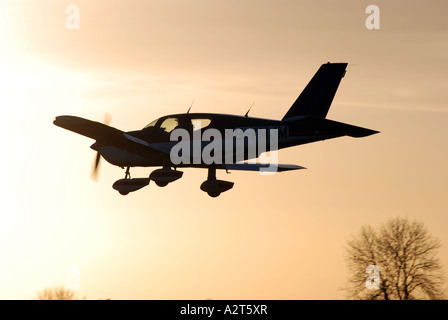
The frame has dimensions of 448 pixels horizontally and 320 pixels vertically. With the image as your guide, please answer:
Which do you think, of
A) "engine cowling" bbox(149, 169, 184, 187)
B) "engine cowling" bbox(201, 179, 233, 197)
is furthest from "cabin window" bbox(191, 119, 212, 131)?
"engine cowling" bbox(201, 179, 233, 197)

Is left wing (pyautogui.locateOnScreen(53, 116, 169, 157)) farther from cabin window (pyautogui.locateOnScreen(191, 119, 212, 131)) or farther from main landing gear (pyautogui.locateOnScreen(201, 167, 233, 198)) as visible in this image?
main landing gear (pyautogui.locateOnScreen(201, 167, 233, 198))

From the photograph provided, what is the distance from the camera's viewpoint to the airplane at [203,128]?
1275 inches

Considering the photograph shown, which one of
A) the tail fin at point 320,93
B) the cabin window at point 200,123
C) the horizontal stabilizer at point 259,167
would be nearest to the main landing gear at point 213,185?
the horizontal stabilizer at point 259,167

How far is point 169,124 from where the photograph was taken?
33.2 meters

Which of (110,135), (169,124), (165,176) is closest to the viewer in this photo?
(165,176)

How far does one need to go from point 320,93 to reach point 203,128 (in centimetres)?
498

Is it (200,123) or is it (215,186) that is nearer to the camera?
(200,123)

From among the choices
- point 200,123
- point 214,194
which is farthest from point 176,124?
point 214,194

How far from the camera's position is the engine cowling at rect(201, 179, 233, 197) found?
33781 mm

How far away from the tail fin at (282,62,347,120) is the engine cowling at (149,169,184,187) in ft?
15.8

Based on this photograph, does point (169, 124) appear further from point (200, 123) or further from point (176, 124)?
point (200, 123)

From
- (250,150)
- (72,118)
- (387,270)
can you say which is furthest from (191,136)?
(387,270)
